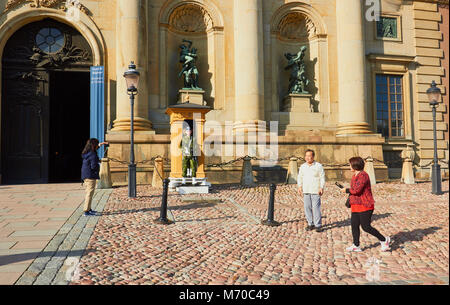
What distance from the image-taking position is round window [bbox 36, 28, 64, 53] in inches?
602

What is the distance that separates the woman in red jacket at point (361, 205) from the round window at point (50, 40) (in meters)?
15.4

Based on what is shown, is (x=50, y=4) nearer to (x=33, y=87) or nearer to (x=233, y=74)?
(x=33, y=87)

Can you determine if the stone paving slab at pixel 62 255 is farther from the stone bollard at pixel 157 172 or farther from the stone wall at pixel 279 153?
the stone wall at pixel 279 153

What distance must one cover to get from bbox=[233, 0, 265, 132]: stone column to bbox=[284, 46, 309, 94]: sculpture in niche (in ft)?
7.88

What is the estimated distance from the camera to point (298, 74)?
17203 mm

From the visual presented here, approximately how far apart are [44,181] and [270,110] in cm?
1151

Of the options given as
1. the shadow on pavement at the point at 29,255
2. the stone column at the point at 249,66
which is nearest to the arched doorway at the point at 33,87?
the stone column at the point at 249,66

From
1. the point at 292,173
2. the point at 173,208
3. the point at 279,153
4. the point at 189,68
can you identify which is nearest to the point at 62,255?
the point at 173,208

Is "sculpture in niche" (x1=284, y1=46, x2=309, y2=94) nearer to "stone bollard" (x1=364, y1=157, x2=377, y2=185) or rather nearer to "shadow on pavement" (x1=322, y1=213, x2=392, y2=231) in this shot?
"stone bollard" (x1=364, y1=157, x2=377, y2=185)

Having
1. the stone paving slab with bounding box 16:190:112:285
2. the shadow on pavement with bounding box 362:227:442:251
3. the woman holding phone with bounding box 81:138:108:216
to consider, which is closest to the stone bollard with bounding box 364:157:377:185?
the shadow on pavement with bounding box 362:227:442:251

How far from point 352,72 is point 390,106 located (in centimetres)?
393

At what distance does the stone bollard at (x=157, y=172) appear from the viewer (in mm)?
11859

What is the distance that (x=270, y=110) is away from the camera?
1695 centimetres

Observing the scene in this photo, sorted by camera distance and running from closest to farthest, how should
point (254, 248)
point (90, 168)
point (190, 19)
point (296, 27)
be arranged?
1. point (254, 248)
2. point (90, 168)
3. point (190, 19)
4. point (296, 27)
